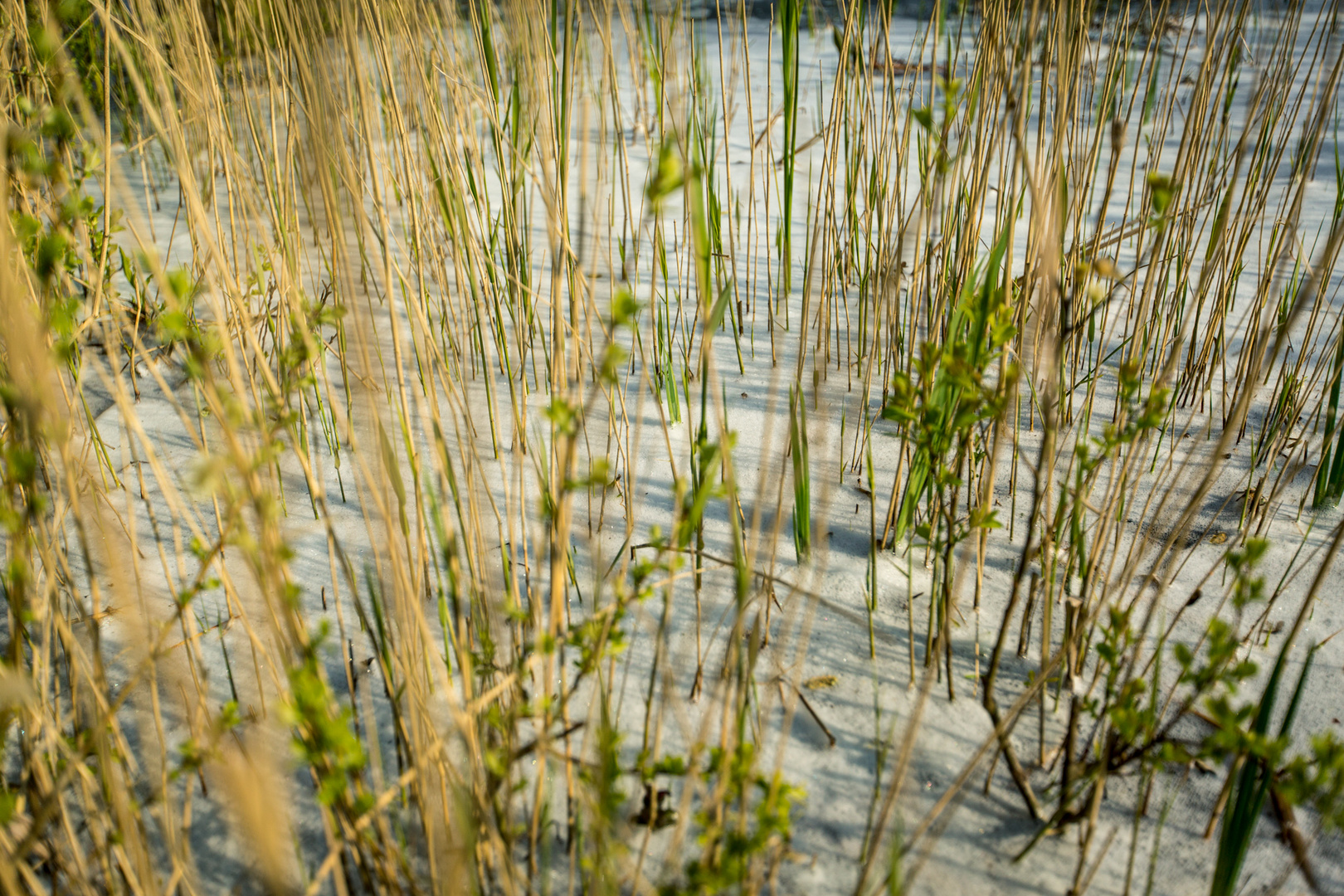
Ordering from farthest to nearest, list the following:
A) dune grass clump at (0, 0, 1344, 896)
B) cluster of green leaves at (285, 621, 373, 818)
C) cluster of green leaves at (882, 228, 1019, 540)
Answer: cluster of green leaves at (882, 228, 1019, 540) < dune grass clump at (0, 0, 1344, 896) < cluster of green leaves at (285, 621, 373, 818)

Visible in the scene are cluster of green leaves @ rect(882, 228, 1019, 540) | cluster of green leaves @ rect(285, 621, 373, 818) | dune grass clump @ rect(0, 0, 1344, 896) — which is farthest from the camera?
cluster of green leaves @ rect(882, 228, 1019, 540)

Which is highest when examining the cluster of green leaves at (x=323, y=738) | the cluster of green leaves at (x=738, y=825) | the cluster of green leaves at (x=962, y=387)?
the cluster of green leaves at (x=962, y=387)

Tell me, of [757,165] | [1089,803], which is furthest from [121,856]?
[757,165]

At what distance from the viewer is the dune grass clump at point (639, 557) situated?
25.1 inches

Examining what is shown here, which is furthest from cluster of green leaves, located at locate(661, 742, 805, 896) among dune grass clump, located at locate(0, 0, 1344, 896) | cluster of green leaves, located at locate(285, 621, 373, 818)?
cluster of green leaves, located at locate(285, 621, 373, 818)

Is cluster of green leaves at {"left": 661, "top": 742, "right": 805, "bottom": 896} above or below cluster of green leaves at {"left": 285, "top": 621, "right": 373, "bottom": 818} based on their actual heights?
below

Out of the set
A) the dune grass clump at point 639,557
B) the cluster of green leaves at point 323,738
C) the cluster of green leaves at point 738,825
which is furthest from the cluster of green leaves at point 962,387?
the cluster of green leaves at point 323,738

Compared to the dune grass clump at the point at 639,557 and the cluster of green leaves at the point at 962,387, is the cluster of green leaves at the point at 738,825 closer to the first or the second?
the dune grass clump at the point at 639,557

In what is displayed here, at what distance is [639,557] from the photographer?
117 centimetres

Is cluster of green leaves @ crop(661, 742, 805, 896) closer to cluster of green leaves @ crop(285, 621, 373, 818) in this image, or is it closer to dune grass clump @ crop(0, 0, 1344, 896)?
dune grass clump @ crop(0, 0, 1344, 896)

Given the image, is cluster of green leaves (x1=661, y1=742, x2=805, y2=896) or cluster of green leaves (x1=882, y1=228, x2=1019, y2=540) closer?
cluster of green leaves (x1=661, y1=742, x2=805, y2=896)

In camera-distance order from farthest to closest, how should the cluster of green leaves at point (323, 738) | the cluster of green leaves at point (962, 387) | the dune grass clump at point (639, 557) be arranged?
the cluster of green leaves at point (962, 387)
the dune grass clump at point (639, 557)
the cluster of green leaves at point (323, 738)

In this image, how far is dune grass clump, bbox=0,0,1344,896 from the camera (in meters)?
0.64

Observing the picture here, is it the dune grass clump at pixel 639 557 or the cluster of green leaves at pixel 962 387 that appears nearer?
the dune grass clump at pixel 639 557
